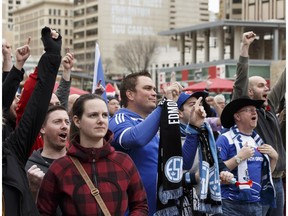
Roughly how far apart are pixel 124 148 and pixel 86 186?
0.81 metres

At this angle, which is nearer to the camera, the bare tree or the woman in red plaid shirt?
the woman in red plaid shirt

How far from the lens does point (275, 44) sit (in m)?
53.1

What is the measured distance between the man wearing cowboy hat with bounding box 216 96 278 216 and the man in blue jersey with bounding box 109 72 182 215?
3.38 feet

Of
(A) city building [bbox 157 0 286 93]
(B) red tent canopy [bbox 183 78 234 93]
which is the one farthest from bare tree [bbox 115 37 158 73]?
(B) red tent canopy [bbox 183 78 234 93]

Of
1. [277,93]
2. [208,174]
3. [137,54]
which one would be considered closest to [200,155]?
[208,174]

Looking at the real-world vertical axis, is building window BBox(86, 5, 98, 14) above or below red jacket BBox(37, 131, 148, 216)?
above

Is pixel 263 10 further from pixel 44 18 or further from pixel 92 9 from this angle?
pixel 44 18

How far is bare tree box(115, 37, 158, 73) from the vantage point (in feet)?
289

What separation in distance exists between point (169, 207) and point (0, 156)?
1.55m

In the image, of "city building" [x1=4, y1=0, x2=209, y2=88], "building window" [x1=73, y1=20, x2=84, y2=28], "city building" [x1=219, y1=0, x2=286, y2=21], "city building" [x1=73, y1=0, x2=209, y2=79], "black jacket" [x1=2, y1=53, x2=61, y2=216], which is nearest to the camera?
"black jacket" [x1=2, y1=53, x2=61, y2=216]

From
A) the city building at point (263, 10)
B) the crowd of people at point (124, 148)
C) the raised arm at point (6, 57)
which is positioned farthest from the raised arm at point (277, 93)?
the city building at point (263, 10)

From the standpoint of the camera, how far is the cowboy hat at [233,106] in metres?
5.61

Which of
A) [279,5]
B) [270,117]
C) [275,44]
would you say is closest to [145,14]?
[279,5]

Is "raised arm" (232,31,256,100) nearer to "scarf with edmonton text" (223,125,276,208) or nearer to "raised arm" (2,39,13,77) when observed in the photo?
"scarf with edmonton text" (223,125,276,208)
